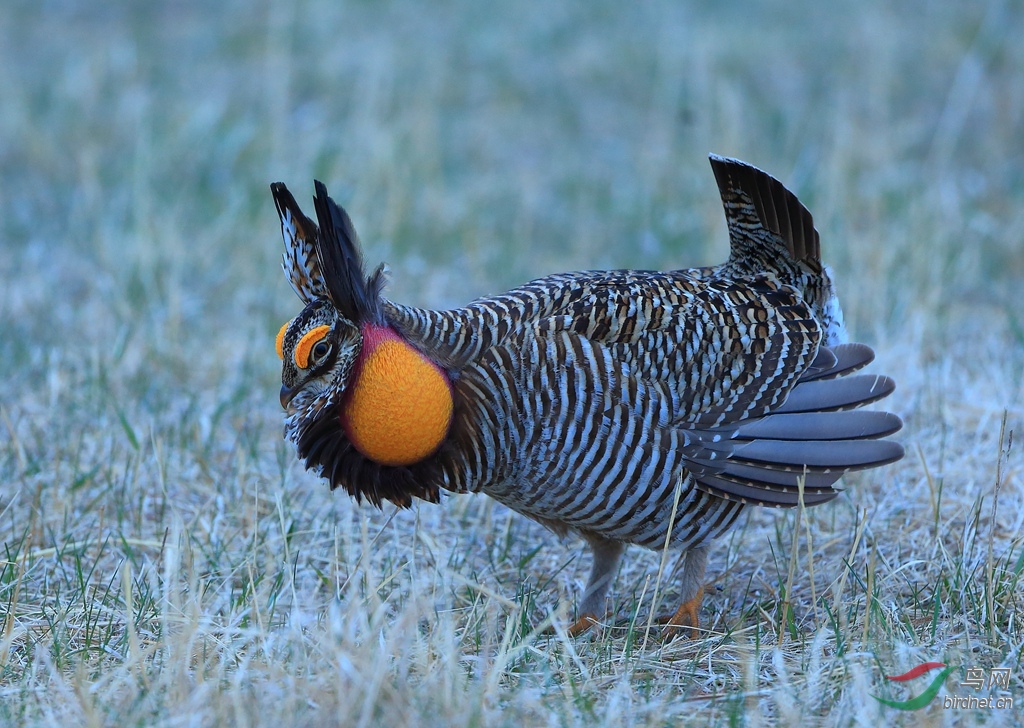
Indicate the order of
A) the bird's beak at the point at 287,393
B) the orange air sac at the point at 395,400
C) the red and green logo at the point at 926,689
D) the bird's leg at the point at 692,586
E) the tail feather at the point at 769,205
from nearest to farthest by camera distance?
the red and green logo at the point at 926,689, the orange air sac at the point at 395,400, the bird's beak at the point at 287,393, the bird's leg at the point at 692,586, the tail feather at the point at 769,205

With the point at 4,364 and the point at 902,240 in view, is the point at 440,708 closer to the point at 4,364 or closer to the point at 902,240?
the point at 4,364

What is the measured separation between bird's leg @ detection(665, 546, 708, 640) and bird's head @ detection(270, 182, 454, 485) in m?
0.89

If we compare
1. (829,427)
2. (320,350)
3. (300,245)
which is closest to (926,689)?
(829,427)

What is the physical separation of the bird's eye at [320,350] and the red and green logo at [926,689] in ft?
5.02

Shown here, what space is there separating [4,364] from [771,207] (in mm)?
3236

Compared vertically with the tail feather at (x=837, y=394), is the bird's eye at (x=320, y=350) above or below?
below

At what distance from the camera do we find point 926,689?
253cm

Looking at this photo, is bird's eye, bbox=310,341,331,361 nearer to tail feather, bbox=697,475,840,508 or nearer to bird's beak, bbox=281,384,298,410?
bird's beak, bbox=281,384,298,410

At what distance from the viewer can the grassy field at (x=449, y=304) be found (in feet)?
8.64

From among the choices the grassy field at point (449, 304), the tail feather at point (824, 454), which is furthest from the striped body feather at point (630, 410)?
the grassy field at point (449, 304)

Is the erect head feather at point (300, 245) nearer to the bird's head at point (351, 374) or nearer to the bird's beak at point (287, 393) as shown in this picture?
the bird's head at point (351, 374)

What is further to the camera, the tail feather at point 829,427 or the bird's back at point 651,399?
the tail feather at point 829,427

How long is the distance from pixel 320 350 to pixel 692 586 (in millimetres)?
1291


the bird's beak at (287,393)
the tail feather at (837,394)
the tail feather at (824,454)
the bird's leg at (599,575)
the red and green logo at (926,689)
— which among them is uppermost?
the tail feather at (837,394)
